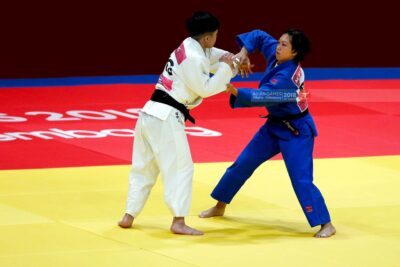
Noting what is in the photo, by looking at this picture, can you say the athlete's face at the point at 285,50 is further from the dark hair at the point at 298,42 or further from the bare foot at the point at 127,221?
the bare foot at the point at 127,221

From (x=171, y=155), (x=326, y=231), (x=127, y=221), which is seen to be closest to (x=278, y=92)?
(x=171, y=155)

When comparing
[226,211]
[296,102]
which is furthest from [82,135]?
[296,102]

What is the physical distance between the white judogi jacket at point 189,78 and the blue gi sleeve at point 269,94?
0.17 m

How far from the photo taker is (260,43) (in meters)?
7.83

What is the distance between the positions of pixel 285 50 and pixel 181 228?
59.9 inches

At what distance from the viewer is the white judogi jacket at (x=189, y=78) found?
702cm

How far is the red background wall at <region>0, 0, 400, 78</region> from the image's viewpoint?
15297 millimetres

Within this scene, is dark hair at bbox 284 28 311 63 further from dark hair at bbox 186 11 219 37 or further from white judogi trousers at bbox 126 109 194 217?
white judogi trousers at bbox 126 109 194 217

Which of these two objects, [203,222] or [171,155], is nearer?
[171,155]

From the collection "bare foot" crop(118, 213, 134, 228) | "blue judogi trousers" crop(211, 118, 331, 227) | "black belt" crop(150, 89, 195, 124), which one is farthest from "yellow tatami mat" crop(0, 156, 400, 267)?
"black belt" crop(150, 89, 195, 124)

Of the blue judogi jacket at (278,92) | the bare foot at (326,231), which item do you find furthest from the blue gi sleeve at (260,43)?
the bare foot at (326,231)

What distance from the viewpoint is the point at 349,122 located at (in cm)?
1261

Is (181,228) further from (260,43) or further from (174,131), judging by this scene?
(260,43)

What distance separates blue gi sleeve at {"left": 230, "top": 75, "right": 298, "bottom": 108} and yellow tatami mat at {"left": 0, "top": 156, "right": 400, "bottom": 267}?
99 centimetres
